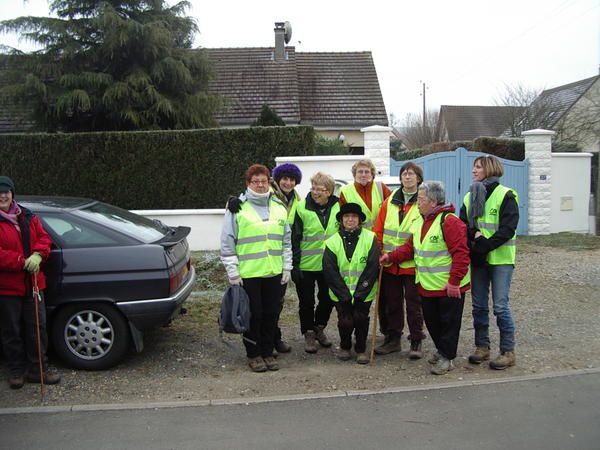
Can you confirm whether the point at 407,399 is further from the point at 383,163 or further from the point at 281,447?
the point at 383,163

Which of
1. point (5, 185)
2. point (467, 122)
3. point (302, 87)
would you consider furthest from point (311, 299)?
point (467, 122)

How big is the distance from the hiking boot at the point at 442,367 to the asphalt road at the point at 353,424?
381mm

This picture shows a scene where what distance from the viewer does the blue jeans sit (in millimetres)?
4953

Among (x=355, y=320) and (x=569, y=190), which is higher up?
(x=569, y=190)

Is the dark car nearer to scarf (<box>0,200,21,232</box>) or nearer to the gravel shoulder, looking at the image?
the gravel shoulder

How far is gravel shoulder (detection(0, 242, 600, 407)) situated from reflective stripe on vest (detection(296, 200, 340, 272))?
945 mm

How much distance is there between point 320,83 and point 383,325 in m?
17.3

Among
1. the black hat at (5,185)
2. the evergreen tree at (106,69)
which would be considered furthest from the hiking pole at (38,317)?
the evergreen tree at (106,69)

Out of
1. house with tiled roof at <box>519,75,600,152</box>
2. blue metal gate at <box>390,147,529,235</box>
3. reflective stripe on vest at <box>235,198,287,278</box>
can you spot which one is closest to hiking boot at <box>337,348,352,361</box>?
reflective stripe on vest at <box>235,198,287,278</box>

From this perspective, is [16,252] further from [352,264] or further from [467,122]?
[467,122]

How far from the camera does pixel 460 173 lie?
12289mm

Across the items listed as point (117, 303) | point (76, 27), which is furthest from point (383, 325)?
point (76, 27)

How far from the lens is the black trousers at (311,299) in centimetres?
544

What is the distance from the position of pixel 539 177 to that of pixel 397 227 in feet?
27.7
